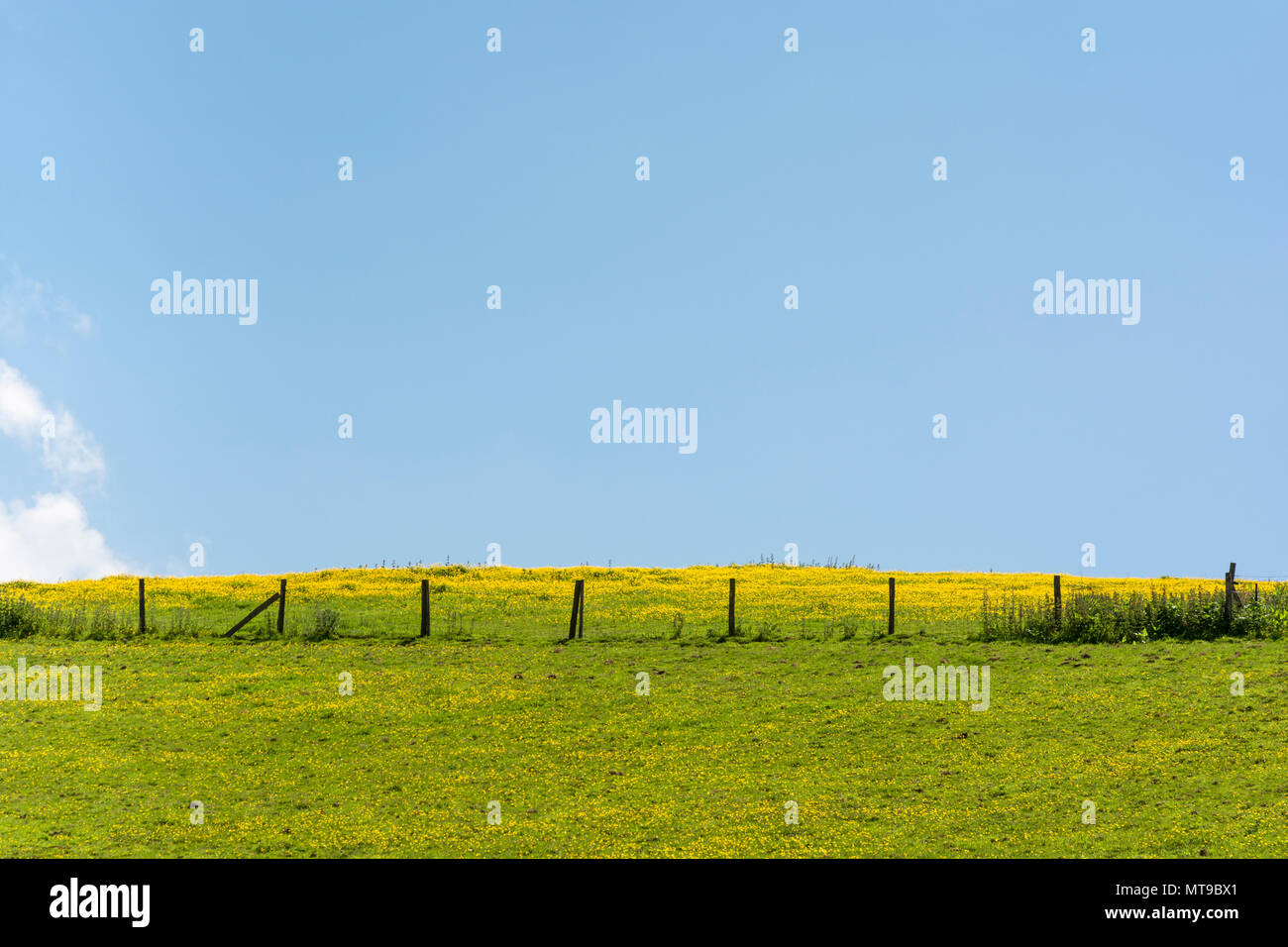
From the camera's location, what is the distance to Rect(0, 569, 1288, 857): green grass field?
53.0ft

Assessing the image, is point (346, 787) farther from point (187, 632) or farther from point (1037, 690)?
point (187, 632)

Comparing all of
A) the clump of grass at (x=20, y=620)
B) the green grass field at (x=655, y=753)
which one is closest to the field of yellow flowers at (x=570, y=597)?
the clump of grass at (x=20, y=620)

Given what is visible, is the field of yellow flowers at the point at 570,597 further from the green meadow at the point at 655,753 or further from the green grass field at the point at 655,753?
the green grass field at the point at 655,753

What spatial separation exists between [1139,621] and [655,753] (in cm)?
1735

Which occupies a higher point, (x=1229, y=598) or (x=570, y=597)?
(x=570, y=597)

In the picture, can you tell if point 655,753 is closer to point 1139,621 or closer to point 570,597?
point 1139,621

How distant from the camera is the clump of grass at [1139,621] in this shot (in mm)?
31141

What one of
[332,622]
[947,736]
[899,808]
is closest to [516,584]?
[332,622]

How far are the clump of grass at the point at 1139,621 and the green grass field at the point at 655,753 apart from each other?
3.67 feet

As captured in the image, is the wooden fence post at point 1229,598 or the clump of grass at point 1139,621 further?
the wooden fence post at point 1229,598

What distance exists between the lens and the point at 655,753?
→ 2139cm

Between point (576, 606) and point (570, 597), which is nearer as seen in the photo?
point (576, 606)

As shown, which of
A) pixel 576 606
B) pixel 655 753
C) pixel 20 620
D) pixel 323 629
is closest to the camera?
pixel 655 753

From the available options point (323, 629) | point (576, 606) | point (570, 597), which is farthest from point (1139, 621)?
point (570, 597)
